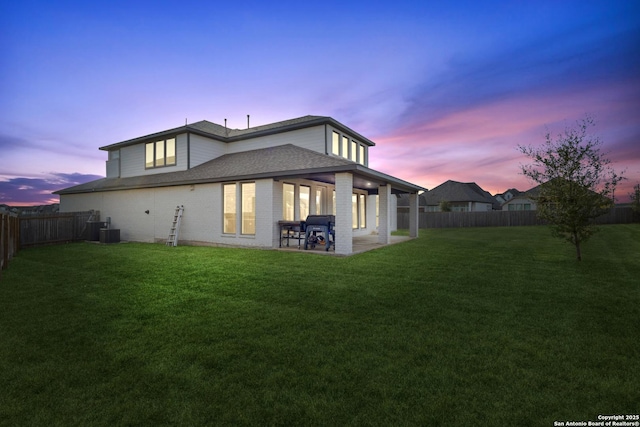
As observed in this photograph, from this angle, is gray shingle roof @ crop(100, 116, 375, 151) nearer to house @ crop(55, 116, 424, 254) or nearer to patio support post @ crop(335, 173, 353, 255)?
house @ crop(55, 116, 424, 254)

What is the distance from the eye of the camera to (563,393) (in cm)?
249

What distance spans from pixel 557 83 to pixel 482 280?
36.3 ft

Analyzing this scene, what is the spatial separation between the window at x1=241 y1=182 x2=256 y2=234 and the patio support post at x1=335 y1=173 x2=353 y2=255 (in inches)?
162

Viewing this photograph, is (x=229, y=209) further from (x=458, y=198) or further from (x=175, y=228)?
(x=458, y=198)

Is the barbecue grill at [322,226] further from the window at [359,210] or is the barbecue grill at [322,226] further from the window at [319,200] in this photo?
the window at [359,210]

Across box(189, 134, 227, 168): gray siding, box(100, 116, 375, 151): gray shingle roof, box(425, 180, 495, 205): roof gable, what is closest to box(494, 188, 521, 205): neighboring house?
box(425, 180, 495, 205): roof gable

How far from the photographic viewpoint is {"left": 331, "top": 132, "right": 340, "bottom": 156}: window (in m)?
15.6

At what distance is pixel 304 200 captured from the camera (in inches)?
588

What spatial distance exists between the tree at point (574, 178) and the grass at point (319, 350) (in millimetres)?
3101

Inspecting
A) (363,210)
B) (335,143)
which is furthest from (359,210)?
(335,143)

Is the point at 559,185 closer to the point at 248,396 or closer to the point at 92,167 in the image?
the point at 248,396

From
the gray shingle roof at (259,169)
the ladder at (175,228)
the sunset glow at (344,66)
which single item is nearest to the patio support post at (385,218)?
the gray shingle roof at (259,169)

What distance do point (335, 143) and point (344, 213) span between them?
666cm

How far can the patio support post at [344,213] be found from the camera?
10.5 m
